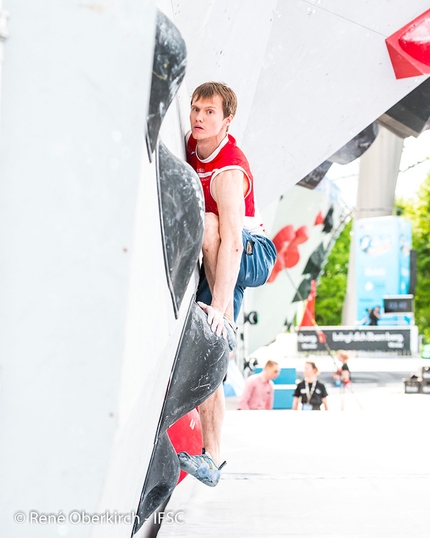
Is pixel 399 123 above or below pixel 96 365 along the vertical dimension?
above

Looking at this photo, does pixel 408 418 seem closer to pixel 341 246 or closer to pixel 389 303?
pixel 389 303

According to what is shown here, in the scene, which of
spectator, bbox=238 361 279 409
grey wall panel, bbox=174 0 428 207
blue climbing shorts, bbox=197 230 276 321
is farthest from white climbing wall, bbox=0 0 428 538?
spectator, bbox=238 361 279 409

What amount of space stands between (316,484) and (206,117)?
7.67ft

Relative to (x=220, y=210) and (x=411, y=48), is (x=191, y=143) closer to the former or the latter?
(x=220, y=210)

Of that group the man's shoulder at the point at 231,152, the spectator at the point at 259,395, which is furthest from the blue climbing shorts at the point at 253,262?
the spectator at the point at 259,395

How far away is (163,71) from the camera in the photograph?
132 centimetres

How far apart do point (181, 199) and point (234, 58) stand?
7.23ft

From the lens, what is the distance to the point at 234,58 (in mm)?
3523

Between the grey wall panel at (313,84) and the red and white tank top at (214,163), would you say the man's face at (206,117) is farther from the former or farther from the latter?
the grey wall panel at (313,84)

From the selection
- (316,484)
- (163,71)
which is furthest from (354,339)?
(163,71)

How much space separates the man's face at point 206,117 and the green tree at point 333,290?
3491 centimetres

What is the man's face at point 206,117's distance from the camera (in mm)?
2256

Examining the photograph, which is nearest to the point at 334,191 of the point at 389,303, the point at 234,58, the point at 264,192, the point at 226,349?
the point at 389,303

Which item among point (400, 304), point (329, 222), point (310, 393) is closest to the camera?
point (310, 393)
